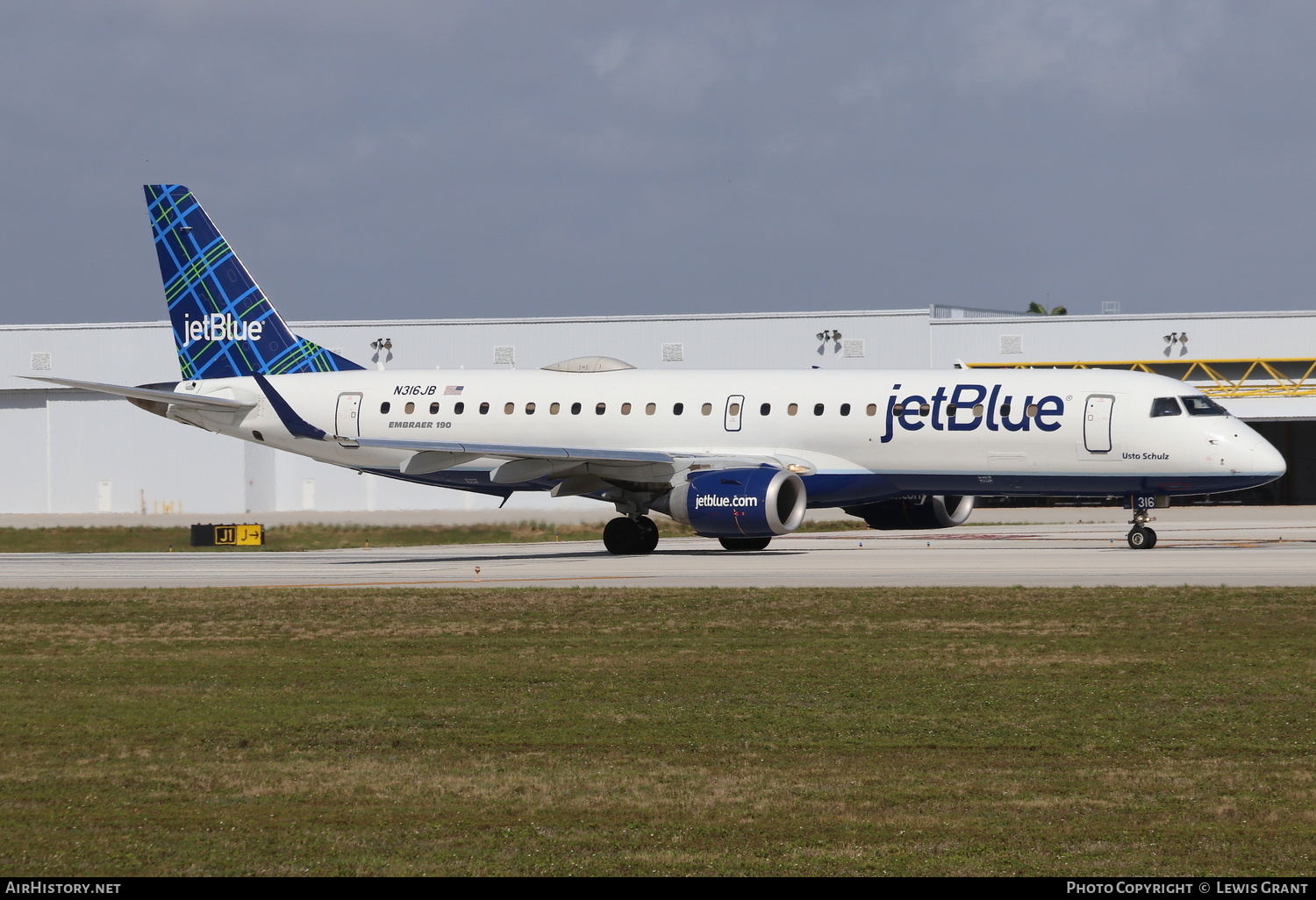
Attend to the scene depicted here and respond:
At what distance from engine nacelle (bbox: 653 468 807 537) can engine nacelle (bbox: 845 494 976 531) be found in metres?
4.17

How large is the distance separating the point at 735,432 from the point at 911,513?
15.4 ft

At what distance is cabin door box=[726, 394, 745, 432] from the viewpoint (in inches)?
1293

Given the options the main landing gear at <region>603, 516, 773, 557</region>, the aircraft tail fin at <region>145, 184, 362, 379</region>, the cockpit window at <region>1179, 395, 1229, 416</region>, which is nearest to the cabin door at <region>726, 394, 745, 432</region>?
the main landing gear at <region>603, 516, 773, 557</region>

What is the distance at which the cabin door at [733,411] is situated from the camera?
32.8 metres

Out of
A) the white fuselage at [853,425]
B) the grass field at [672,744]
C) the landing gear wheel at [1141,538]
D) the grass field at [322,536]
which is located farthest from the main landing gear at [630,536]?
the grass field at [672,744]

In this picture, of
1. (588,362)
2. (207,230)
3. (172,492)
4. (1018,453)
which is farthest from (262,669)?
(172,492)

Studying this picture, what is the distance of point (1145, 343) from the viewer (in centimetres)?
6034

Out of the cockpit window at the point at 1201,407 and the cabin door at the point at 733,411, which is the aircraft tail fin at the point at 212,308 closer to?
the cabin door at the point at 733,411

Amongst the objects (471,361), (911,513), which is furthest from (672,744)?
(471,361)

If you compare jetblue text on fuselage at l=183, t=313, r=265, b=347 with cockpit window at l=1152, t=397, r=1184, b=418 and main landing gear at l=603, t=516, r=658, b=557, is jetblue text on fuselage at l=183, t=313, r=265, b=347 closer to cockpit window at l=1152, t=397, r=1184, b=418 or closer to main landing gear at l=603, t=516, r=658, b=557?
main landing gear at l=603, t=516, r=658, b=557

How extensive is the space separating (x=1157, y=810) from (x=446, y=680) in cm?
722

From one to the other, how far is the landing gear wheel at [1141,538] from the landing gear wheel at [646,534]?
1036 cm

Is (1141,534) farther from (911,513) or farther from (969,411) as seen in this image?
(911,513)
